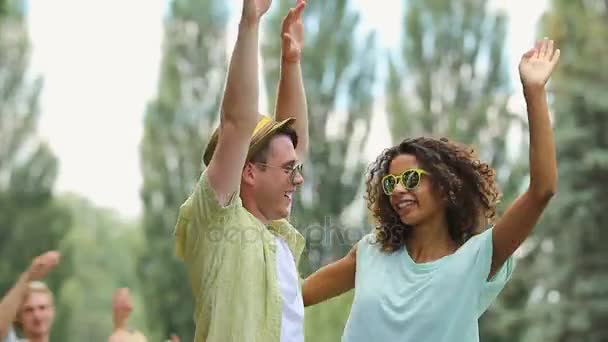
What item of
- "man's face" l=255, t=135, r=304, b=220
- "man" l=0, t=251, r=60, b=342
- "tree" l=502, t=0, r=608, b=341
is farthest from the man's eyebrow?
"tree" l=502, t=0, r=608, b=341

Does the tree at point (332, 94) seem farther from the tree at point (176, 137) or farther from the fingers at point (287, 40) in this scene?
the fingers at point (287, 40)

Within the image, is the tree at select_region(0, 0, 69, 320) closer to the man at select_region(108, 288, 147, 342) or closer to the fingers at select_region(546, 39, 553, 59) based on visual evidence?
the man at select_region(108, 288, 147, 342)

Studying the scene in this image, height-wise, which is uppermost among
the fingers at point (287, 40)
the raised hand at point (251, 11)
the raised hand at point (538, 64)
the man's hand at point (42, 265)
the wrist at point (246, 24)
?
the fingers at point (287, 40)

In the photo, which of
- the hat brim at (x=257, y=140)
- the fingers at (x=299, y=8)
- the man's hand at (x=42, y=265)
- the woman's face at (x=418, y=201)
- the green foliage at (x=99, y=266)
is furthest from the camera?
the green foliage at (x=99, y=266)

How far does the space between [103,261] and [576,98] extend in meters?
16.0

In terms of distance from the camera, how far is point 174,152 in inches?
834

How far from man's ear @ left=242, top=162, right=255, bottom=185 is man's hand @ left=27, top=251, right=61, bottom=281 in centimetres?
189

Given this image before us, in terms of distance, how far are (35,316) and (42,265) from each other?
32 cm

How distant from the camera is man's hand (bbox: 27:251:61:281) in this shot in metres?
4.77

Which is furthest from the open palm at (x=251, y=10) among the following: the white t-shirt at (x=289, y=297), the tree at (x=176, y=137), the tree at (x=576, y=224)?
the tree at (x=176, y=137)

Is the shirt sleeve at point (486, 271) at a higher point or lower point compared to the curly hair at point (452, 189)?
lower

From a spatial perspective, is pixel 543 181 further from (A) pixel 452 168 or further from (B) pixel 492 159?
(B) pixel 492 159

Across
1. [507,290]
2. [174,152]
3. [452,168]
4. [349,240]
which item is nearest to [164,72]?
[174,152]

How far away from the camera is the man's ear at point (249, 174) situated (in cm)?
309
